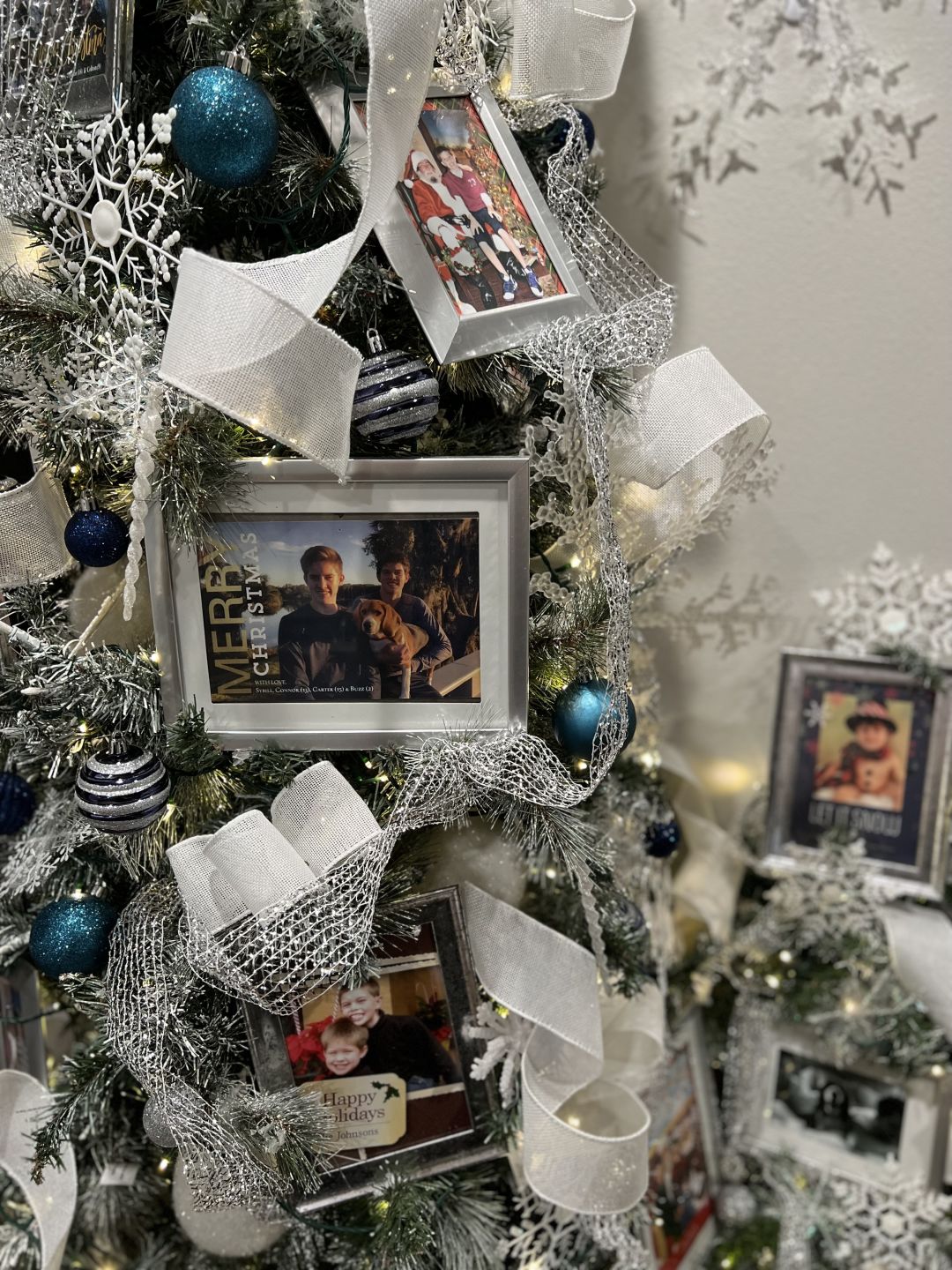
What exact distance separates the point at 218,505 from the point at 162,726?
189mm

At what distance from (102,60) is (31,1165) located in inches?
36.3

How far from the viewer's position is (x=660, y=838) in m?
0.99

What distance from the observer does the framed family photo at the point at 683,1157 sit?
108cm

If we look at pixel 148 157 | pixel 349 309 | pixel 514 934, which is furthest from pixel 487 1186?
pixel 148 157

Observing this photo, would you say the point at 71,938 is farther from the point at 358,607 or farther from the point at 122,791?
the point at 358,607

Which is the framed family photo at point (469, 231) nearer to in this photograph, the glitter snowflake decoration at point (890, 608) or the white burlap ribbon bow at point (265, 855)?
the white burlap ribbon bow at point (265, 855)

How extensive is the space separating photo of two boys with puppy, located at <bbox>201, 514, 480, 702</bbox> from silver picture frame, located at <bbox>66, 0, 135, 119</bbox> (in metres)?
0.33

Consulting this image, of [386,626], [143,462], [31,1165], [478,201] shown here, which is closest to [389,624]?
[386,626]

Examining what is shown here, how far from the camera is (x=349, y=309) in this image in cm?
74

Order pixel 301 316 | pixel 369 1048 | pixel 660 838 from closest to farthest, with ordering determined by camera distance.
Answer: pixel 301 316 < pixel 369 1048 < pixel 660 838

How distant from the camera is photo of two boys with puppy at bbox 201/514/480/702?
73 centimetres

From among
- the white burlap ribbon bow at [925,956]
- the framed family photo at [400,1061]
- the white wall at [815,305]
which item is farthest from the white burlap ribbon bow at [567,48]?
the white burlap ribbon bow at [925,956]

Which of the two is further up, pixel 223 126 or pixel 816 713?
pixel 223 126

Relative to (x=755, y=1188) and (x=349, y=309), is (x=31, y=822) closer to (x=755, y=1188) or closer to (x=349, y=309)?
(x=349, y=309)
